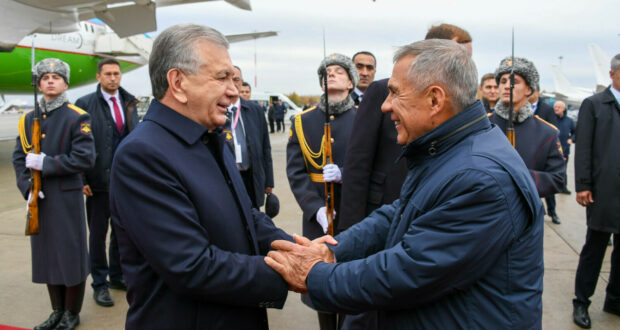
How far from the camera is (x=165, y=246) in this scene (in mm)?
1418

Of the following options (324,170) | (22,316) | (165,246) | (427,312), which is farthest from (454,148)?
(22,316)

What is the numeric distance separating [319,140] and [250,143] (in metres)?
1.12

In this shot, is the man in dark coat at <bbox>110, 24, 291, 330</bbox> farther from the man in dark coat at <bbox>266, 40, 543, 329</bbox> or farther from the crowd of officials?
the man in dark coat at <bbox>266, 40, 543, 329</bbox>

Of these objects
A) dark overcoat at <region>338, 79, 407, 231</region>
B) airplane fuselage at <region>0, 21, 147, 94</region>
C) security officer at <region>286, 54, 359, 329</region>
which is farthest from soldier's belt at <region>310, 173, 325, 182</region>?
airplane fuselage at <region>0, 21, 147, 94</region>

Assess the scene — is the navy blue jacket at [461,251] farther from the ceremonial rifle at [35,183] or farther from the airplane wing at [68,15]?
the airplane wing at [68,15]

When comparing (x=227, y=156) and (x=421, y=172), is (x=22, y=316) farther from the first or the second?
(x=421, y=172)

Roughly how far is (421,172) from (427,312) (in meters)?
0.48

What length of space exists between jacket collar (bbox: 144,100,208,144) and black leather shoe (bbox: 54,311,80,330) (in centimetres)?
260

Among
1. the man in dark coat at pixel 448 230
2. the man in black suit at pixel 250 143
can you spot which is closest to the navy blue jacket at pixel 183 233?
the man in dark coat at pixel 448 230

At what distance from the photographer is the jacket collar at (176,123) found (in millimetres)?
1560

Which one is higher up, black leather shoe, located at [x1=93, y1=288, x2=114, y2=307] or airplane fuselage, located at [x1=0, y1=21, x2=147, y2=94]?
airplane fuselage, located at [x1=0, y1=21, x2=147, y2=94]

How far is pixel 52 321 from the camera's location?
11.1ft

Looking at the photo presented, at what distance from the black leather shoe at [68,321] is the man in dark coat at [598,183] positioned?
3.99 m

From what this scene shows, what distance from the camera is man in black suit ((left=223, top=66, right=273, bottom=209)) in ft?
13.9
